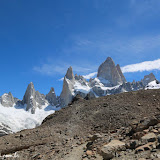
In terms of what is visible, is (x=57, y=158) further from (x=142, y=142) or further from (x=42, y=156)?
(x=142, y=142)

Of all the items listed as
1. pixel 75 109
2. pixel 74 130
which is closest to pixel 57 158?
pixel 74 130

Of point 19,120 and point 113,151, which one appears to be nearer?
point 113,151

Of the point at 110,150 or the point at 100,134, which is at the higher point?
the point at 100,134

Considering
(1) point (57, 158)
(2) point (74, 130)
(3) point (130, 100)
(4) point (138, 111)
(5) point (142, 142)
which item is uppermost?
(3) point (130, 100)

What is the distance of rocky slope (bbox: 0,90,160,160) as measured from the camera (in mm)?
7352

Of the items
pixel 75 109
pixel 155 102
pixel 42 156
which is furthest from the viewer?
pixel 75 109

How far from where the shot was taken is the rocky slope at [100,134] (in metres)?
7.35

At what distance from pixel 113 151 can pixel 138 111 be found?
10.7 m

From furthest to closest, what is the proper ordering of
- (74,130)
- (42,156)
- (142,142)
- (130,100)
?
(130,100) → (74,130) → (42,156) → (142,142)

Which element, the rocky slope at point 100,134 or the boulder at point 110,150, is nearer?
the boulder at point 110,150

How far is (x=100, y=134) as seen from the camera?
1201cm

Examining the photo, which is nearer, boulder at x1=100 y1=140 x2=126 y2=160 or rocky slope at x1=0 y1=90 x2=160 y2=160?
boulder at x1=100 y1=140 x2=126 y2=160

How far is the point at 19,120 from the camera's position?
18162cm

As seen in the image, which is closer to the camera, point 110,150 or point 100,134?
point 110,150
